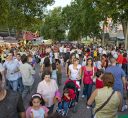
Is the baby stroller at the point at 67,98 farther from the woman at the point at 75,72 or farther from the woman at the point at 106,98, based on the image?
the woman at the point at 106,98

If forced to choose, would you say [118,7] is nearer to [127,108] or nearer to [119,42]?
[127,108]

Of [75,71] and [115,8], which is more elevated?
[115,8]

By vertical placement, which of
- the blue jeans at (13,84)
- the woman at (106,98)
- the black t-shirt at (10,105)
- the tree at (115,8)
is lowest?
the blue jeans at (13,84)

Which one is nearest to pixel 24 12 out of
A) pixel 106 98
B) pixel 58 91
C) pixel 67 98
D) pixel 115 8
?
pixel 115 8

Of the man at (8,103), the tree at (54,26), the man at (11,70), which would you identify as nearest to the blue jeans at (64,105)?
the man at (11,70)

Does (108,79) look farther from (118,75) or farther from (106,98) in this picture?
(118,75)

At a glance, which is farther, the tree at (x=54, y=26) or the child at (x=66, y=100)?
the tree at (x=54, y=26)

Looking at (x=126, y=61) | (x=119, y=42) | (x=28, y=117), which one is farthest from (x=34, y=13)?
(x=28, y=117)

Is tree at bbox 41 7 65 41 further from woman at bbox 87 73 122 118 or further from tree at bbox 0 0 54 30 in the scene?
woman at bbox 87 73 122 118

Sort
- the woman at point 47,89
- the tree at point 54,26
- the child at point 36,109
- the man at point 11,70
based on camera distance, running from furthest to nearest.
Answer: the tree at point 54,26 → the man at point 11,70 → the woman at point 47,89 → the child at point 36,109

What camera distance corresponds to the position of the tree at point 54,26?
3693 inches

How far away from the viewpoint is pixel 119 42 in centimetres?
6353

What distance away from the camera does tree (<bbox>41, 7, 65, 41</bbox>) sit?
93812 millimetres

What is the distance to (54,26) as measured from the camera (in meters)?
95.9
